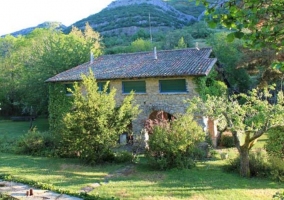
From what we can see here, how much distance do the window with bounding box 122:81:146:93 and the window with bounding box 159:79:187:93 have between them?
1317 mm

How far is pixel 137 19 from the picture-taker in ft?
246

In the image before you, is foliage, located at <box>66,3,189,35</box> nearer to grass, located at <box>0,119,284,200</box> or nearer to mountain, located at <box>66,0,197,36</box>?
mountain, located at <box>66,0,197,36</box>

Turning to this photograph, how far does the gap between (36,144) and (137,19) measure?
204 feet

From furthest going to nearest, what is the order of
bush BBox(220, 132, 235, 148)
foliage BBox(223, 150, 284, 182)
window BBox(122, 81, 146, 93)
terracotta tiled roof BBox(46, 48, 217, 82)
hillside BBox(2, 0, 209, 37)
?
hillside BBox(2, 0, 209, 37) → window BBox(122, 81, 146, 93) → bush BBox(220, 132, 235, 148) → terracotta tiled roof BBox(46, 48, 217, 82) → foliage BBox(223, 150, 284, 182)

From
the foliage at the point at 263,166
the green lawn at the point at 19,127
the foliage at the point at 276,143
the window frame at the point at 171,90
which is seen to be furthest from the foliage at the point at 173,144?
the green lawn at the point at 19,127

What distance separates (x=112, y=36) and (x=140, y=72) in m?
51.6

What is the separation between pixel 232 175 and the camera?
12852 mm

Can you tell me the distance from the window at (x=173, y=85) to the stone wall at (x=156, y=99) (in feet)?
0.88

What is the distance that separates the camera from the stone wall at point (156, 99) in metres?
18.7

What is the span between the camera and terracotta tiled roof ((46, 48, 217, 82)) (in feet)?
61.1

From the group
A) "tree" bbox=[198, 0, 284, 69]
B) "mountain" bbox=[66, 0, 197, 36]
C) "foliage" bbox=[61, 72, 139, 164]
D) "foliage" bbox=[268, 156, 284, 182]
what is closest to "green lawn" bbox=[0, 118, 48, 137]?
"foliage" bbox=[61, 72, 139, 164]

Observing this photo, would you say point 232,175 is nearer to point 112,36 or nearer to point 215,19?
point 215,19

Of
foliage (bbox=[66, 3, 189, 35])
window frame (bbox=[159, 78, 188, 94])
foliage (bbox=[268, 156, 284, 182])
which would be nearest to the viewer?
foliage (bbox=[268, 156, 284, 182])

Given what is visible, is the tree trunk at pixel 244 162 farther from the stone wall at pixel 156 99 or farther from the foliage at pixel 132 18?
the foliage at pixel 132 18
